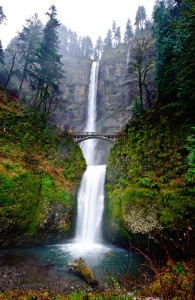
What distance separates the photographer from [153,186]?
461 inches

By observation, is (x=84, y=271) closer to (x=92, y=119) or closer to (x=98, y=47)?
(x=92, y=119)

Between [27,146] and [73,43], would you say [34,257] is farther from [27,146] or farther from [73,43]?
[73,43]

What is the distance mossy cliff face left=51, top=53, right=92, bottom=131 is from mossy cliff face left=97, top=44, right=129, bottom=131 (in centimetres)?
421

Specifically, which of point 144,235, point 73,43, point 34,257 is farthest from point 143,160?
point 73,43

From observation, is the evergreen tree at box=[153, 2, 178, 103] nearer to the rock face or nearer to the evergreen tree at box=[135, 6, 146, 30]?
the rock face

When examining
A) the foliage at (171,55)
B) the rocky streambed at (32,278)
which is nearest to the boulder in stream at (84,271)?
the rocky streambed at (32,278)

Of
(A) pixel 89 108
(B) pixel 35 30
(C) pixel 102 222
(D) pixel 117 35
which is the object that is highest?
(D) pixel 117 35

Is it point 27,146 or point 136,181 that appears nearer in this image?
point 136,181

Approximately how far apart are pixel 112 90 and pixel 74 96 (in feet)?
34.9

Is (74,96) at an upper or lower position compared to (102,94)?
lower

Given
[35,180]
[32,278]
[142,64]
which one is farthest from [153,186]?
[142,64]

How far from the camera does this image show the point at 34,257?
10797mm

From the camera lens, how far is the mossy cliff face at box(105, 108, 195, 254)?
1011 centimetres

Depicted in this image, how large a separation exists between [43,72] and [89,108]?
25470 millimetres
